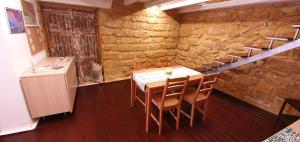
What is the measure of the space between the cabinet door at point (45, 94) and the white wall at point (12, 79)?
0.08 meters

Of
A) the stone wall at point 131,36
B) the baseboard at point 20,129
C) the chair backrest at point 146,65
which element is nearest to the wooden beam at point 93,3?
the stone wall at point 131,36

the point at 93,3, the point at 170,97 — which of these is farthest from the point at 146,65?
the point at 93,3

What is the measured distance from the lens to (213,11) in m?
3.60

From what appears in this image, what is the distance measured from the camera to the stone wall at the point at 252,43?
244cm

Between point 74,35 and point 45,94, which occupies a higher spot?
point 74,35

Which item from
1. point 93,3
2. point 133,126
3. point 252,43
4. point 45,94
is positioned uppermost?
point 93,3

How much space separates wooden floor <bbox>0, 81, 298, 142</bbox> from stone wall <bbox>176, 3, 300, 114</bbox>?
1.24 ft

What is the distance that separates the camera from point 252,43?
9.54 feet

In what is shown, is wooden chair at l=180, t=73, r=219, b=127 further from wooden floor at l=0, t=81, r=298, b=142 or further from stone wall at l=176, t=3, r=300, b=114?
stone wall at l=176, t=3, r=300, b=114

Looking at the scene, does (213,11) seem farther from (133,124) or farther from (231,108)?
(133,124)

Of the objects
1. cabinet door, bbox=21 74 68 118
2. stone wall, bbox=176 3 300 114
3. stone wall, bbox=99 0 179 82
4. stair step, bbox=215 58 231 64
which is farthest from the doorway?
stair step, bbox=215 58 231 64

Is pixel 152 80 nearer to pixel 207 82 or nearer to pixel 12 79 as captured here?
pixel 207 82

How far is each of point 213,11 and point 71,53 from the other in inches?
146

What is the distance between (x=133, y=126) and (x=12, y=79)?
5.86ft
